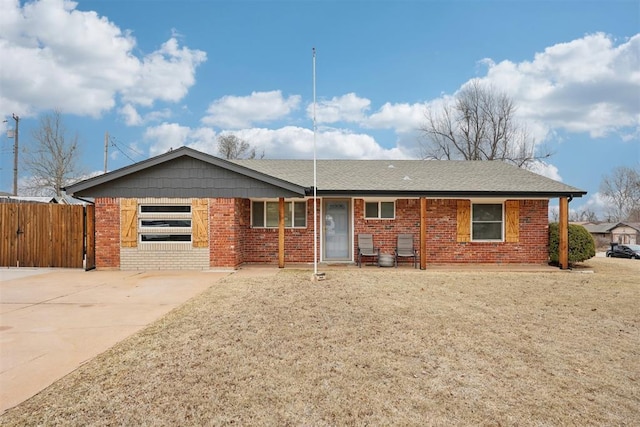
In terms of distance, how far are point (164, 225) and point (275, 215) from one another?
352 centimetres

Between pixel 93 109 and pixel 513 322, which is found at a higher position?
pixel 93 109

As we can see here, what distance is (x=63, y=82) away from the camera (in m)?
20.5

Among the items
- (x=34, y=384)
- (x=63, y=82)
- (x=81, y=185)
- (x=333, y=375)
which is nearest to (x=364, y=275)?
(x=333, y=375)

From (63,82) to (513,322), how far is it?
2466cm

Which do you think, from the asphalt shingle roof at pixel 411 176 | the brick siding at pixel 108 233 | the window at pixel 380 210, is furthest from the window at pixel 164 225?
the window at pixel 380 210

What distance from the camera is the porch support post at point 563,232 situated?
11.5 metres

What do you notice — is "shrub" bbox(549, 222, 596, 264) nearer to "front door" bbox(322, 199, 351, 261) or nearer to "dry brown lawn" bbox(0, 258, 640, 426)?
"dry brown lawn" bbox(0, 258, 640, 426)

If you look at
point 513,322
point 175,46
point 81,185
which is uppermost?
point 175,46

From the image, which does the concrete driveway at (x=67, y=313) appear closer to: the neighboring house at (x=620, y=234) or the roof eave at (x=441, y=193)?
the roof eave at (x=441, y=193)

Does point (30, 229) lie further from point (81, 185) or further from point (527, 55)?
point (527, 55)

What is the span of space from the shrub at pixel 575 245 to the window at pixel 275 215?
27.6ft

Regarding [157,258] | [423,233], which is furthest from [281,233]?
[423,233]

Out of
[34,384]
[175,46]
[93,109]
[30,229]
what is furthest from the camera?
[93,109]

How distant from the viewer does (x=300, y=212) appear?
1247cm
